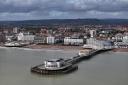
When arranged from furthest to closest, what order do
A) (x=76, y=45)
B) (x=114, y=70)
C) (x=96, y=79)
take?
(x=76, y=45) < (x=114, y=70) < (x=96, y=79)

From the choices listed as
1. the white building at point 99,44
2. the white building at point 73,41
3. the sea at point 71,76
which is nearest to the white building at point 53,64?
the sea at point 71,76

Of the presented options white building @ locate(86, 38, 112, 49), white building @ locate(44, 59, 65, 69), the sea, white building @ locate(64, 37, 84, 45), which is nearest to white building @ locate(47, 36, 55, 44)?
white building @ locate(64, 37, 84, 45)

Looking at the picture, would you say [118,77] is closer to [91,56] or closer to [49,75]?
[49,75]

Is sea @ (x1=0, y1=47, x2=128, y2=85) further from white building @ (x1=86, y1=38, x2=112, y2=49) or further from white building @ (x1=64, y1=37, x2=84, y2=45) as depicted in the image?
white building @ (x1=64, y1=37, x2=84, y2=45)

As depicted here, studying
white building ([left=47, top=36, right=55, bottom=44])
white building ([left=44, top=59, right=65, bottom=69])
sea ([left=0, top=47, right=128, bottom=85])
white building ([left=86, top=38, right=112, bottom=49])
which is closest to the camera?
sea ([left=0, top=47, right=128, bottom=85])

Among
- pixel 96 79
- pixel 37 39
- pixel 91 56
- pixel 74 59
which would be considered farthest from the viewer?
pixel 37 39

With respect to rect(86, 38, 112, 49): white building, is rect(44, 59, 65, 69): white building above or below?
above

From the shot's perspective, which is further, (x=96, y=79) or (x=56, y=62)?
(x=56, y=62)

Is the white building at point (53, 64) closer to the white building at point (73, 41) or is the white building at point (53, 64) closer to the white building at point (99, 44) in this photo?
the white building at point (99, 44)

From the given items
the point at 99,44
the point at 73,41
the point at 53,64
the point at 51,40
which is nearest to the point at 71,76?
the point at 53,64

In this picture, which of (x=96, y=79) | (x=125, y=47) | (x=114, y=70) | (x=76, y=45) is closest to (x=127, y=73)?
(x=114, y=70)

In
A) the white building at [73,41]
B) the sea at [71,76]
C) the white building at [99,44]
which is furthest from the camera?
the white building at [73,41]
